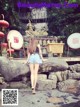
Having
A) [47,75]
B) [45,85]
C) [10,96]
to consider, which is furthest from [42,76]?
[10,96]

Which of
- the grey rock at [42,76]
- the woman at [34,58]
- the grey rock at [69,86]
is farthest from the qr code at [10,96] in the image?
the grey rock at [42,76]

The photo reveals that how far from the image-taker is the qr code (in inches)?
245

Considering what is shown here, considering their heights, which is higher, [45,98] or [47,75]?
[47,75]

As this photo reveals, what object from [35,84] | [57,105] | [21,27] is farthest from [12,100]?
[21,27]

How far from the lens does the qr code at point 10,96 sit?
20.4 ft

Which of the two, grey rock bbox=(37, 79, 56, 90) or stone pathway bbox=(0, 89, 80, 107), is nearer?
stone pathway bbox=(0, 89, 80, 107)

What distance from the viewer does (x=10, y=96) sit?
624 cm

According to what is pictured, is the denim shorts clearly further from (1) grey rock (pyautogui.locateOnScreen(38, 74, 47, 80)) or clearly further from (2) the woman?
(1) grey rock (pyautogui.locateOnScreen(38, 74, 47, 80))

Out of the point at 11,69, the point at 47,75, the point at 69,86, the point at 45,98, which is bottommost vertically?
the point at 45,98

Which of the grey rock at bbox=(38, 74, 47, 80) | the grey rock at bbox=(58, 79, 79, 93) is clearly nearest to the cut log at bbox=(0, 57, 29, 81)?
the grey rock at bbox=(38, 74, 47, 80)

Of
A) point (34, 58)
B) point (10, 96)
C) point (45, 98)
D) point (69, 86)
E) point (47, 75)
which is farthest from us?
point (47, 75)

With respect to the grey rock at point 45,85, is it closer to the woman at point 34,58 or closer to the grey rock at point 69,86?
the grey rock at point 69,86

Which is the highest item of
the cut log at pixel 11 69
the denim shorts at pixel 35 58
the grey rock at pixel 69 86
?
the denim shorts at pixel 35 58

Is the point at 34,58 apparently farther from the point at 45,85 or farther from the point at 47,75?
the point at 47,75
